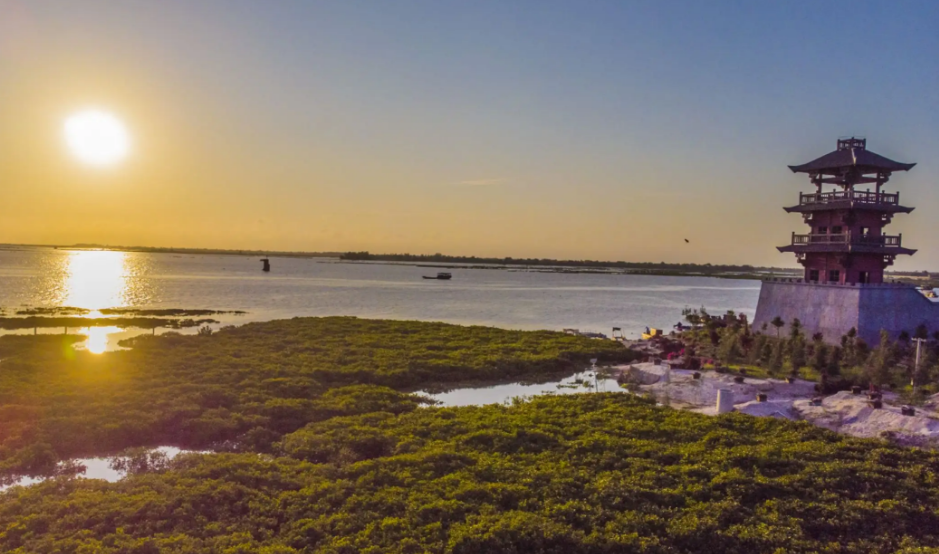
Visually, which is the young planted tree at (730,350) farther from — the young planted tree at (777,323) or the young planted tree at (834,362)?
the young planted tree at (834,362)

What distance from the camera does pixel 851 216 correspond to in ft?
112

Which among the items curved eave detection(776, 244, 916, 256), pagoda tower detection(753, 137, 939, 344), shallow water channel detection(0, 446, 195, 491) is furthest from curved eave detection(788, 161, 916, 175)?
shallow water channel detection(0, 446, 195, 491)

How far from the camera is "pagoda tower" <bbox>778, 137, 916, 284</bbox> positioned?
33688 millimetres

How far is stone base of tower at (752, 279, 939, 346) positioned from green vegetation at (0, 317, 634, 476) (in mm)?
11358

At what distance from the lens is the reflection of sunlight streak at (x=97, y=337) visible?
34.5 m

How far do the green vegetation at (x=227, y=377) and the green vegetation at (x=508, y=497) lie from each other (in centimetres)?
257

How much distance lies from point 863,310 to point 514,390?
20775 millimetres

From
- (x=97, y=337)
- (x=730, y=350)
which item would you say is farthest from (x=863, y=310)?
(x=97, y=337)

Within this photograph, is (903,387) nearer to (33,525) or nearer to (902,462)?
(902,462)

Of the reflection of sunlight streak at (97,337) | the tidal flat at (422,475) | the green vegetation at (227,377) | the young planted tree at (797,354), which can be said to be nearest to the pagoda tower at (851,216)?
the young planted tree at (797,354)

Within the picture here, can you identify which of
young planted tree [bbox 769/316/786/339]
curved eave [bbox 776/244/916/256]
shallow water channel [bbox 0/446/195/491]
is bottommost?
shallow water channel [bbox 0/446/195/491]

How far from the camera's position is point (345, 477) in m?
13.7

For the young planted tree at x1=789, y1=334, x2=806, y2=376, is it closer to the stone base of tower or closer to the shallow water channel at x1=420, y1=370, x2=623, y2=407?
the stone base of tower

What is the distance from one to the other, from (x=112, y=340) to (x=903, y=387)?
146ft
